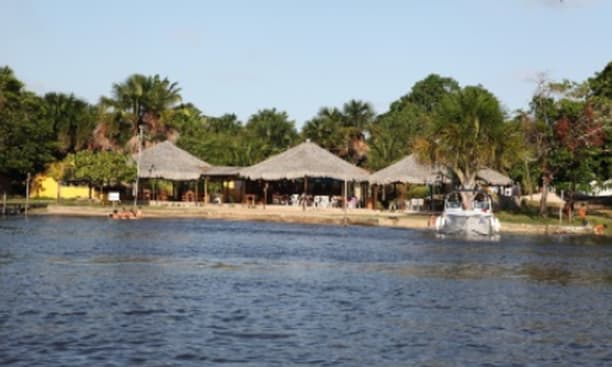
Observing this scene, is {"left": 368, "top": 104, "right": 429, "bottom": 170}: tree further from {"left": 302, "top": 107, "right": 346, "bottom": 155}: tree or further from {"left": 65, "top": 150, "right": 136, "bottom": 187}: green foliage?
{"left": 65, "top": 150, "right": 136, "bottom": 187}: green foliage

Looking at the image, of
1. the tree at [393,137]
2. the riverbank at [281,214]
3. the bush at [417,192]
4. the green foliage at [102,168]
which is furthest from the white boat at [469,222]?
the green foliage at [102,168]

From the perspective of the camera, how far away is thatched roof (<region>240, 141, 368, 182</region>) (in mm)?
59531

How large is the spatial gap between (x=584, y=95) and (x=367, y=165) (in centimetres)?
2074

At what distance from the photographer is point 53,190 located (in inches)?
2704

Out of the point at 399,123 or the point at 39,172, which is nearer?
the point at 39,172

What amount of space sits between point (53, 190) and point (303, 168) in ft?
65.5

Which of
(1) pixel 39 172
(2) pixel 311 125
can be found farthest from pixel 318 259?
(2) pixel 311 125

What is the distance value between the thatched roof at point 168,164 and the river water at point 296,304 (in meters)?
24.1

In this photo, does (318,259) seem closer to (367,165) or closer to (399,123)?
(367,165)

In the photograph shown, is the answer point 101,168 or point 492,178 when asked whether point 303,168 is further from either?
point 101,168

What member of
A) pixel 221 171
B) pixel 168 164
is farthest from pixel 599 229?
pixel 168 164

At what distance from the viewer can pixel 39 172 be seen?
220 feet

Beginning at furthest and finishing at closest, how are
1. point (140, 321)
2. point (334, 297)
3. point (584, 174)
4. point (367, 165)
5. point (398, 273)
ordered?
1. point (367, 165)
2. point (584, 174)
3. point (398, 273)
4. point (334, 297)
5. point (140, 321)

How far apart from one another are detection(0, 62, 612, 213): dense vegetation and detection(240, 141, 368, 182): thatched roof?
5.85m
